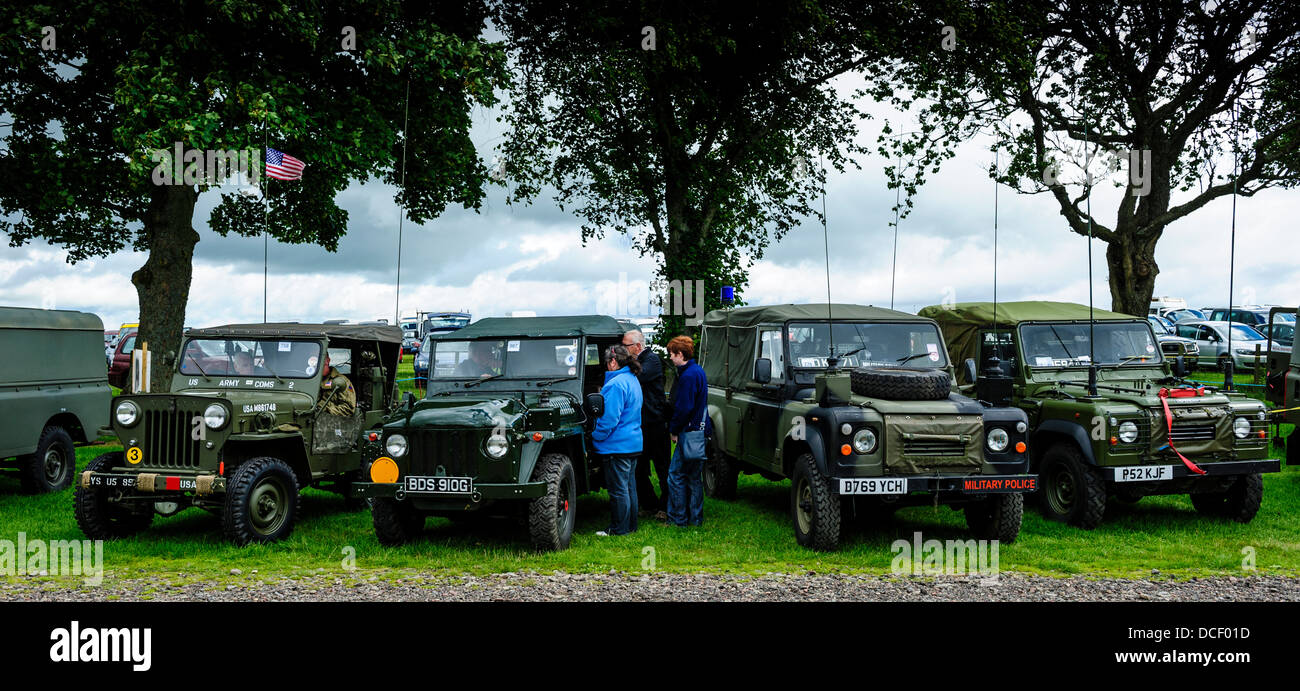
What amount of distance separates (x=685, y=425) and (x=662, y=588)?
101 inches

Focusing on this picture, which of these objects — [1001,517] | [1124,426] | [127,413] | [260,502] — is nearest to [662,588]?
[1001,517]

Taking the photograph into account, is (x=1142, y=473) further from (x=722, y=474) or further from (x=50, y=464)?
(x=50, y=464)

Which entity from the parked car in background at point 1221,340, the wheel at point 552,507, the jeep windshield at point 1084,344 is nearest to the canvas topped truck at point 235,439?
the wheel at point 552,507

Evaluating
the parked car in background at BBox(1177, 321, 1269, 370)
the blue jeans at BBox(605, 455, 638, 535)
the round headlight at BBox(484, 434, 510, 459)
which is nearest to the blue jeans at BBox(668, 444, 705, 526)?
the blue jeans at BBox(605, 455, 638, 535)

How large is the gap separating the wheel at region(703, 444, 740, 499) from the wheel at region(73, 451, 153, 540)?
19.1ft

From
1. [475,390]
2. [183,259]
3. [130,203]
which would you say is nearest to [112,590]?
[475,390]

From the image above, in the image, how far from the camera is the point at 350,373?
35.6ft

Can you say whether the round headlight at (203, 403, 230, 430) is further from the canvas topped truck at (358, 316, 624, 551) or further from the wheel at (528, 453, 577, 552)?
the wheel at (528, 453, 577, 552)

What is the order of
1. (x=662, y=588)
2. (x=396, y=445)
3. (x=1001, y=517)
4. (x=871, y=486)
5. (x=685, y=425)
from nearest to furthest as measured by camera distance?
(x=662, y=588) < (x=871, y=486) < (x=396, y=445) < (x=1001, y=517) < (x=685, y=425)

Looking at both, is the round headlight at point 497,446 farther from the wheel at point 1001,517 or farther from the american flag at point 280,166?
the american flag at point 280,166

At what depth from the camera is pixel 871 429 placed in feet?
25.9

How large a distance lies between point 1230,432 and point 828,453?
399cm

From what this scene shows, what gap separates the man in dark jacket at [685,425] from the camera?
923 centimetres

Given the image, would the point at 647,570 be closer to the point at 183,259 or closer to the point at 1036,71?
the point at 183,259
